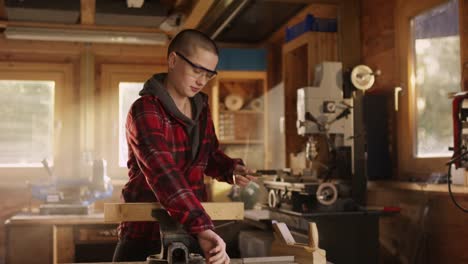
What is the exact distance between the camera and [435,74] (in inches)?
139

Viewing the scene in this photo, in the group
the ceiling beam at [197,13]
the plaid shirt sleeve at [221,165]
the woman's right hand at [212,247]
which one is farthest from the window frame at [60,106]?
the woman's right hand at [212,247]

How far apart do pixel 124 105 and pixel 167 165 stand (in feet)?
16.0

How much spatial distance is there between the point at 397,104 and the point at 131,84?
3.32m

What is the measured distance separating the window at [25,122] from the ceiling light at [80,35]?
77 centimetres

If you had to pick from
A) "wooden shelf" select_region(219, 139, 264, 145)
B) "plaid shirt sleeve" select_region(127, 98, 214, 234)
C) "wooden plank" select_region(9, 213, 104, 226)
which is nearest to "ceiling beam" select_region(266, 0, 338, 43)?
"wooden shelf" select_region(219, 139, 264, 145)

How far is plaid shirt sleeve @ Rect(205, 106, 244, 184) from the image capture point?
70.9 inches

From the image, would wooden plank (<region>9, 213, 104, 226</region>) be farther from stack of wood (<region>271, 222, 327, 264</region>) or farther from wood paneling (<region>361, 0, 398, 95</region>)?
stack of wood (<region>271, 222, 327, 264</region>)

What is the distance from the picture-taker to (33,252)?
3768mm

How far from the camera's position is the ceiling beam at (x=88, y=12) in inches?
178

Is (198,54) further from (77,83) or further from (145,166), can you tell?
(77,83)

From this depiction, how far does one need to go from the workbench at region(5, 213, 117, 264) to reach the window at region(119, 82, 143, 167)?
215 cm

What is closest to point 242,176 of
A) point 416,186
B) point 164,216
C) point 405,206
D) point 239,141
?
point 164,216

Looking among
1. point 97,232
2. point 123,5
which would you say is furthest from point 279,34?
point 97,232

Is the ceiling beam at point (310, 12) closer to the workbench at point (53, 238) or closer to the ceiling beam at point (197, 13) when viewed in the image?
the ceiling beam at point (197, 13)
